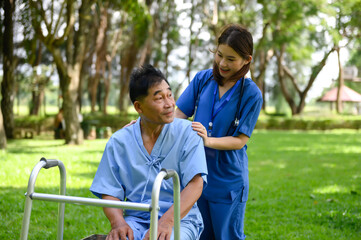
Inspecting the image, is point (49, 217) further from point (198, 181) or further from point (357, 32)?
point (357, 32)

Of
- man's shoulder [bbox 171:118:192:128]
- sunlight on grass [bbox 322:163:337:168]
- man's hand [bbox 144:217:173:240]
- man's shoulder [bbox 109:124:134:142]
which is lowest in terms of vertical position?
sunlight on grass [bbox 322:163:337:168]

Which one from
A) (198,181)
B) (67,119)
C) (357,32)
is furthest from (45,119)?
(198,181)

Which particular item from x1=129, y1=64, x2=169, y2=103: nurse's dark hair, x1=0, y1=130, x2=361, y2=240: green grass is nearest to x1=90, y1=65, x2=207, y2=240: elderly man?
x1=129, y1=64, x2=169, y2=103: nurse's dark hair

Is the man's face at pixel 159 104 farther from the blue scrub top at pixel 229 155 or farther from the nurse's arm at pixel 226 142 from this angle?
the blue scrub top at pixel 229 155

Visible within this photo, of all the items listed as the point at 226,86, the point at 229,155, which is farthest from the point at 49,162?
the point at 226,86

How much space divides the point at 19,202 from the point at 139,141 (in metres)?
3.55

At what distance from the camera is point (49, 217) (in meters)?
4.98

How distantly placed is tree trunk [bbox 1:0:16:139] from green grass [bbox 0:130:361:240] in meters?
5.84

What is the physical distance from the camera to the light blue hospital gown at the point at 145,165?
2498mm

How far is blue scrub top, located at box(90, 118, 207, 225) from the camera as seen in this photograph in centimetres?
250

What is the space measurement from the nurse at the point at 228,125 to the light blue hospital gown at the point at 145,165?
0.22m

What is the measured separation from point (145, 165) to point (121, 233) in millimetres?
418

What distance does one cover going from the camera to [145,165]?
2527mm

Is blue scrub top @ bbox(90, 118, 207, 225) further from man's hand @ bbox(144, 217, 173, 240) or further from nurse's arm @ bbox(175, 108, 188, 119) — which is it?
nurse's arm @ bbox(175, 108, 188, 119)
